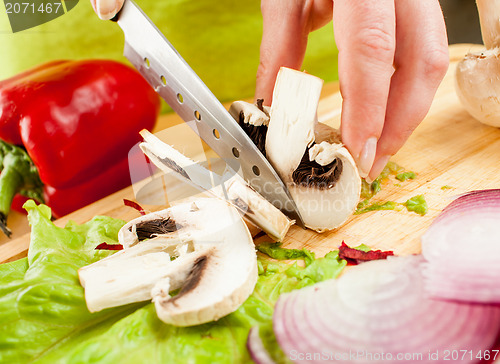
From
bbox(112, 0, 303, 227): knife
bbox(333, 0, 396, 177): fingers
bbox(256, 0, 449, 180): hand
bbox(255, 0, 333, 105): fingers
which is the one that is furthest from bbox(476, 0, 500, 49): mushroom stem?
bbox(112, 0, 303, 227): knife

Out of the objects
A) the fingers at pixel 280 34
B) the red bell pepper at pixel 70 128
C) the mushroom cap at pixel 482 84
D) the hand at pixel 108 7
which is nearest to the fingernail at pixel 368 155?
the fingers at pixel 280 34

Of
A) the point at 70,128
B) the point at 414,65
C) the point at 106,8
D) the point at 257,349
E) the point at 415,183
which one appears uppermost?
the point at 106,8

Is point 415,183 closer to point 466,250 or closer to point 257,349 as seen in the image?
point 466,250

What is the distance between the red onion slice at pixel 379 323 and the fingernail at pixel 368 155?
52 centimetres

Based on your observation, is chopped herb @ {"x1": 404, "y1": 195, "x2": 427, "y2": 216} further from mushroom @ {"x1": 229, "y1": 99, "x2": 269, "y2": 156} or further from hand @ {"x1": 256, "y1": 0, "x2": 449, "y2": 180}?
mushroom @ {"x1": 229, "y1": 99, "x2": 269, "y2": 156}

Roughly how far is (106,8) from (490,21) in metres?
1.90

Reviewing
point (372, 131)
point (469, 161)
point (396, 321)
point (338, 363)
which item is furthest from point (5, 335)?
point (469, 161)

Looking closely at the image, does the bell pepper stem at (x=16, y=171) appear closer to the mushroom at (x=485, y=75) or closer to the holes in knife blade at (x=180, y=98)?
the holes in knife blade at (x=180, y=98)

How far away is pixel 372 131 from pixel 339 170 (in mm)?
203

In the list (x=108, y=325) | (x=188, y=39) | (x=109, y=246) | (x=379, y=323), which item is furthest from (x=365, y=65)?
(x=188, y=39)

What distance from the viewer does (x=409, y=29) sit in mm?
1843

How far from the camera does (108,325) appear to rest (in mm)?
1505

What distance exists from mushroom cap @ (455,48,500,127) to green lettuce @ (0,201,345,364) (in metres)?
1.31

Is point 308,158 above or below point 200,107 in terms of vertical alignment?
below
